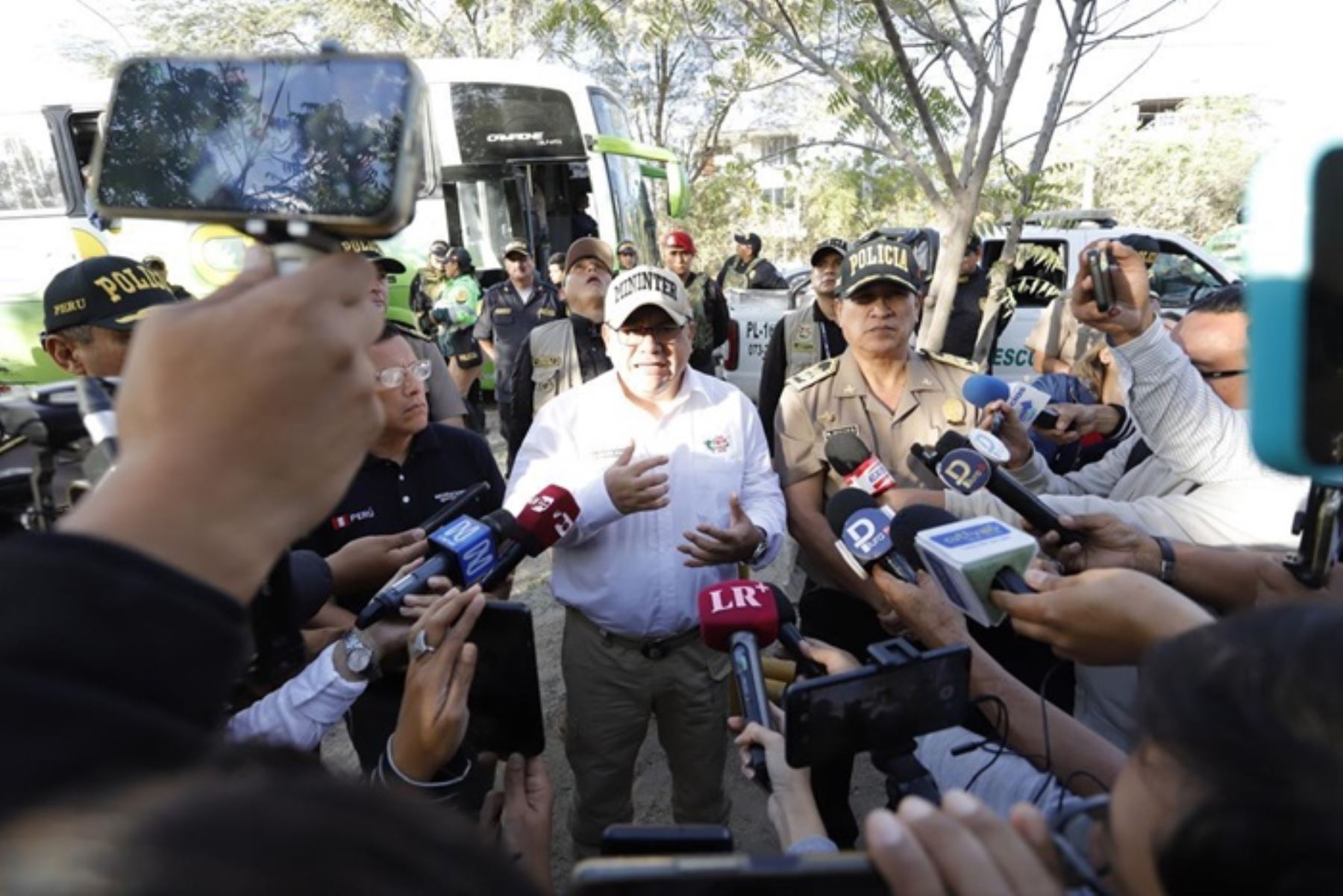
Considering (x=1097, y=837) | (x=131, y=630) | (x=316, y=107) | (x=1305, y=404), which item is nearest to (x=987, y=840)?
(x=1097, y=837)

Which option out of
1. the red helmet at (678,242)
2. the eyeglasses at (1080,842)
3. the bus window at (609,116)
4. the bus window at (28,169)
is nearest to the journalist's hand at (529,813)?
the eyeglasses at (1080,842)

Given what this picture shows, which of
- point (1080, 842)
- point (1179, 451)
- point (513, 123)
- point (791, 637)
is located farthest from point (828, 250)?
point (513, 123)

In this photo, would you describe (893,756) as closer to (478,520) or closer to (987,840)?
(987,840)

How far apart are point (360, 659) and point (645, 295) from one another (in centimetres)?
136

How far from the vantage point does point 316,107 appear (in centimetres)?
95

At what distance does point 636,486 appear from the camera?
2.13 meters

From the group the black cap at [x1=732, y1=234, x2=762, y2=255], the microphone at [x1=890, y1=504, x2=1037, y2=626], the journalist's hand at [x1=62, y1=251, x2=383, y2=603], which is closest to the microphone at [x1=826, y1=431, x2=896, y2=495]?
the microphone at [x1=890, y1=504, x2=1037, y2=626]

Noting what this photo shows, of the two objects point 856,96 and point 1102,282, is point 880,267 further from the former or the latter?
point 856,96

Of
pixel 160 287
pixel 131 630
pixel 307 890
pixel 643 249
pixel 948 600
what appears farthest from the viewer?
pixel 643 249

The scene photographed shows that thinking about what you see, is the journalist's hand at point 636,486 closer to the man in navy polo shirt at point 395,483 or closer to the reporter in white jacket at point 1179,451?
the man in navy polo shirt at point 395,483

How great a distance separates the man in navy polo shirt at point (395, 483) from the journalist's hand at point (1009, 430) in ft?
4.86

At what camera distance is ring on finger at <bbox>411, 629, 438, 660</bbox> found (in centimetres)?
142

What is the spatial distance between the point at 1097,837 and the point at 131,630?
34.4 inches

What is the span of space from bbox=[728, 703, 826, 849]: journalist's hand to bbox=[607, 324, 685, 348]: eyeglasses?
1388 mm
